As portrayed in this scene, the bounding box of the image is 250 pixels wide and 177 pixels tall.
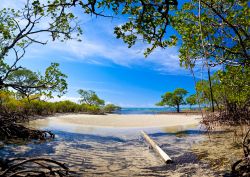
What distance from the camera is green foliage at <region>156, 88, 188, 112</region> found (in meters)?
83.0

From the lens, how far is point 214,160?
7824mm

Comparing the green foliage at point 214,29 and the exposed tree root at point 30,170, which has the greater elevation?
the green foliage at point 214,29

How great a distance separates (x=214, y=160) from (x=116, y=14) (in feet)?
15.9

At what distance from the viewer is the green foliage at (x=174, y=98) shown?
83000 millimetres

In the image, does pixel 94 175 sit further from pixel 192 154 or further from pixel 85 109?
Answer: pixel 85 109

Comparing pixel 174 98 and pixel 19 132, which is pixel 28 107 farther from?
pixel 174 98

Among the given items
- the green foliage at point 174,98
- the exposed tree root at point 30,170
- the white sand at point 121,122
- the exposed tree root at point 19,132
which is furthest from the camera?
the green foliage at point 174,98

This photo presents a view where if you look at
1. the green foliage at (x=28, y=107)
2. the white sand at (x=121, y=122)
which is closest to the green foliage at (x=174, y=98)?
the green foliage at (x=28, y=107)

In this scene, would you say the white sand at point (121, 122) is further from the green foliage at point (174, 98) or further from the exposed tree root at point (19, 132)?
the green foliage at point (174, 98)

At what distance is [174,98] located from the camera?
83.3 m

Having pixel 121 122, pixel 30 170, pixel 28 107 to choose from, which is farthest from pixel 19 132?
pixel 28 107

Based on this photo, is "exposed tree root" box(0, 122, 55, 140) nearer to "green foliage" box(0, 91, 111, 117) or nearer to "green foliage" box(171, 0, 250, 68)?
"green foliage" box(0, 91, 111, 117)

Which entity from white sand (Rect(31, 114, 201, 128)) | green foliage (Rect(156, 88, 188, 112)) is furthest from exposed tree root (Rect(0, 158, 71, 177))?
green foliage (Rect(156, 88, 188, 112))

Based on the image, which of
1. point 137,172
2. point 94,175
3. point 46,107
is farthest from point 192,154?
point 46,107
